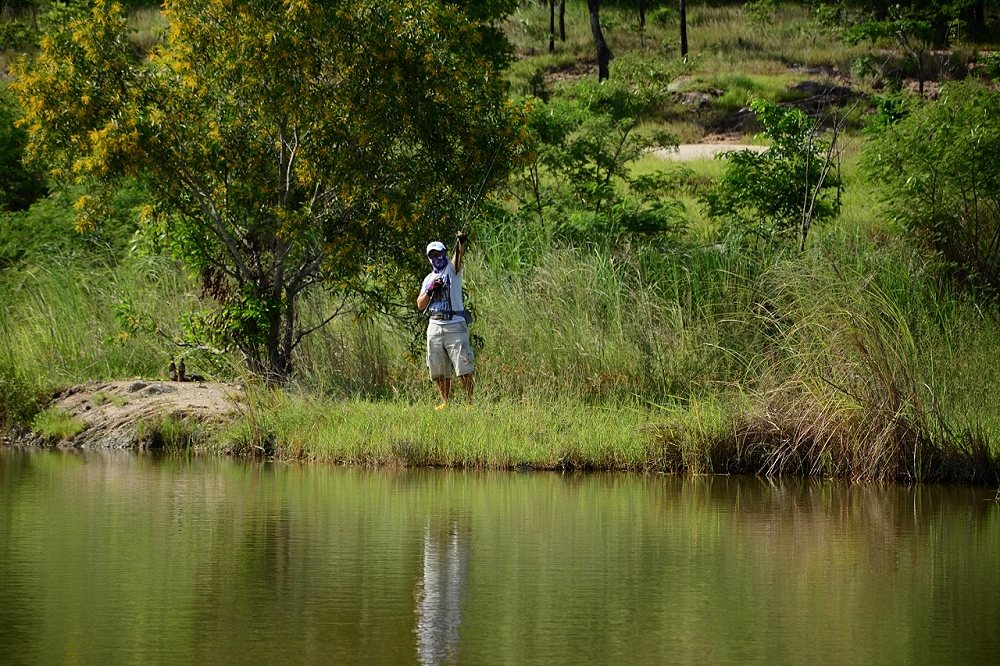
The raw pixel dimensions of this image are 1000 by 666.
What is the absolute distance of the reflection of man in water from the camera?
731cm

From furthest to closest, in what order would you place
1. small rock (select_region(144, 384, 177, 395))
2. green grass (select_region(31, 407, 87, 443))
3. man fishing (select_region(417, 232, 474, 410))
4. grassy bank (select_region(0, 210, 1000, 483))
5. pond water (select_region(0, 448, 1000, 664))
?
small rock (select_region(144, 384, 177, 395)) < green grass (select_region(31, 407, 87, 443)) < man fishing (select_region(417, 232, 474, 410)) < grassy bank (select_region(0, 210, 1000, 483)) < pond water (select_region(0, 448, 1000, 664))

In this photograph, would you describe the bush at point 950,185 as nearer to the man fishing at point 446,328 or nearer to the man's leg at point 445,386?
the man fishing at point 446,328

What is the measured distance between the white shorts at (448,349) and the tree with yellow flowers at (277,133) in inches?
59.2

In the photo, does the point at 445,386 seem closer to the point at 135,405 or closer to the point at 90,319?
the point at 135,405

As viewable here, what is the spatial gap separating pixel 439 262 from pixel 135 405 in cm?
389

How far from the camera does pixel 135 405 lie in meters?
18.2

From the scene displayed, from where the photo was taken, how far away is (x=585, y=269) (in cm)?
2023

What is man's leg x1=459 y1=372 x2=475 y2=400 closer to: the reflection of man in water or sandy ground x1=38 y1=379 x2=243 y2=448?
sandy ground x1=38 y1=379 x2=243 y2=448

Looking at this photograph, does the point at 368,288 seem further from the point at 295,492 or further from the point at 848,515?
the point at 848,515

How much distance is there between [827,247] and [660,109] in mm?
29019

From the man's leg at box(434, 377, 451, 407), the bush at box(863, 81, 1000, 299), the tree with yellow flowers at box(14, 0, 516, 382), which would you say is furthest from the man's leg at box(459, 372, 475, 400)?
the bush at box(863, 81, 1000, 299)

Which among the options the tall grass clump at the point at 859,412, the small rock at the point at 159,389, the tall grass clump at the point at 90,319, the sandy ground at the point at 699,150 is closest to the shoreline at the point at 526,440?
the tall grass clump at the point at 859,412

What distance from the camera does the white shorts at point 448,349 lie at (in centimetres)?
1738

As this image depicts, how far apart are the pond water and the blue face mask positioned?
3.47m
